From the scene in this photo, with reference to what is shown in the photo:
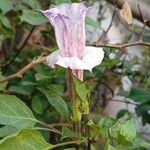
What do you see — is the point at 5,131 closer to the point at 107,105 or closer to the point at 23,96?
the point at 23,96

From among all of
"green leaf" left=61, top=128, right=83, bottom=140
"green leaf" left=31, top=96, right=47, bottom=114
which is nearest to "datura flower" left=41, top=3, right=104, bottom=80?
"green leaf" left=61, top=128, right=83, bottom=140

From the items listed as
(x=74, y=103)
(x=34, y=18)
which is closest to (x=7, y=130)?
(x=74, y=103)

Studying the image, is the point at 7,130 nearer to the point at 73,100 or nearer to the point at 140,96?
the point at 73,100

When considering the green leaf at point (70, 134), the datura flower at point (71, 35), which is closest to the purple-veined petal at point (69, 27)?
the datura flower at point (71, 35)

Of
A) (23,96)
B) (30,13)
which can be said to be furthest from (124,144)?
(23,96)

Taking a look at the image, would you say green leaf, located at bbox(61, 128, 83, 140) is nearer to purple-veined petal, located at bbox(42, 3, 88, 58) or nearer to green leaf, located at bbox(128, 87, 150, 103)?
purple-veined petal, located at bbox(42, 3, 88, 58)
